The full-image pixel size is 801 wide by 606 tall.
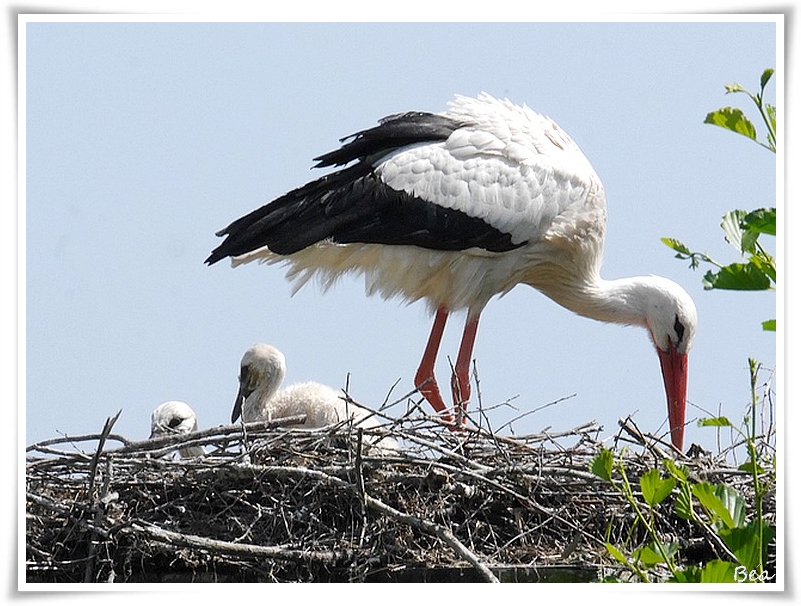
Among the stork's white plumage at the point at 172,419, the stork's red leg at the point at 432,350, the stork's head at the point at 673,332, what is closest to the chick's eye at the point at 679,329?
the stork's head at the point at 673,332

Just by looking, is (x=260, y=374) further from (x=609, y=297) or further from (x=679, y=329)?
(x=679, y=329)

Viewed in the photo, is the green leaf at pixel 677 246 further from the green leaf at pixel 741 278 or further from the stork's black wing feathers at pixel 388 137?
the stork's black wing feathers at pixel 388 137

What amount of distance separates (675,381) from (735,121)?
14.0ft

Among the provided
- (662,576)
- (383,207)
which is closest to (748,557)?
(662,576)

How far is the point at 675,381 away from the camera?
6758 mm

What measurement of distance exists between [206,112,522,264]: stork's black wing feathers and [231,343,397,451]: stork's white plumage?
22.6 inches

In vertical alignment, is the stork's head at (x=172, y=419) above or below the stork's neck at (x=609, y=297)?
below

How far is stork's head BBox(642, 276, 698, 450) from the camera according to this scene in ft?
22.0

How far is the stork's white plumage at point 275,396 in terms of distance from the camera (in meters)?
5.91

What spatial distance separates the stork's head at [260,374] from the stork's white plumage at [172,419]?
1.26ft

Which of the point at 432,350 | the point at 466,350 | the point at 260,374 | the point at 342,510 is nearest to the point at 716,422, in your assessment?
the point at 342,510

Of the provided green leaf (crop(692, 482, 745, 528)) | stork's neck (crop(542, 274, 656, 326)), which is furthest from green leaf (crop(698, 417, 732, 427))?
stork's neck (crop(542, 274, 656, 326))

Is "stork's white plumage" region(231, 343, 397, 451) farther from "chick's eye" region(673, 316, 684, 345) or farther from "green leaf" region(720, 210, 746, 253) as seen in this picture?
"green leaf" region(720, 210, 746, 253)
